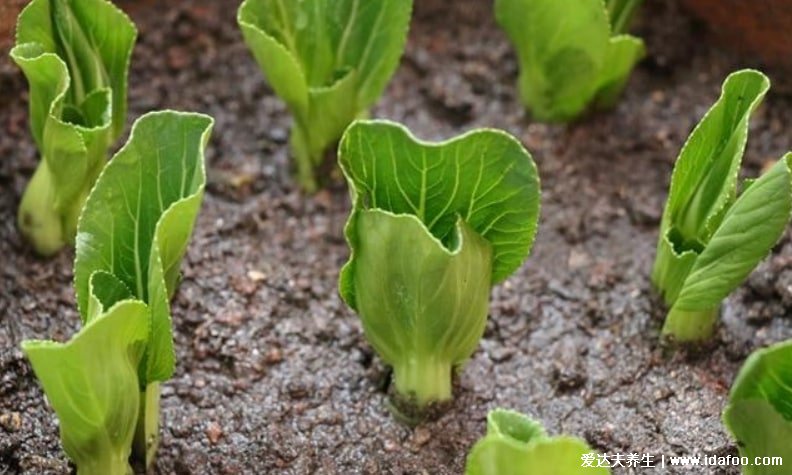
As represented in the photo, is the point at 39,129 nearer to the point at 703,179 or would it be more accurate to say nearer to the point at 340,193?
the point at 340,193

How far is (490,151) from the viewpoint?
1.04 m

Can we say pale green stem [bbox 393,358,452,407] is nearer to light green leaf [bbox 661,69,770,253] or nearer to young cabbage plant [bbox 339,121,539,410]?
young cabbage plant [bbox 339,121,539,410]

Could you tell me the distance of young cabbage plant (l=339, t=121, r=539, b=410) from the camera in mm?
1032

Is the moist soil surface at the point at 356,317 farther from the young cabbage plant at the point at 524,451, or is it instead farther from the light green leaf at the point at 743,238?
the young cabbage plant at the point at 524,451

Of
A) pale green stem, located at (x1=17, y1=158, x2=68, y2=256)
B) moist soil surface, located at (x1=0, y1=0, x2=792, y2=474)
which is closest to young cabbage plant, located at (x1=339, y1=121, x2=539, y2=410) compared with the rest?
moist soil surface, located at (x1=0, y1=0, x2=792, y2=474)

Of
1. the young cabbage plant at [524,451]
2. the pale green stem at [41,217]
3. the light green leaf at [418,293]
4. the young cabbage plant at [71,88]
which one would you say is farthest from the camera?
the pale green stem at [41,217]

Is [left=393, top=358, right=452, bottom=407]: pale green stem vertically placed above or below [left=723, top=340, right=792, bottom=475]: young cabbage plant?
below

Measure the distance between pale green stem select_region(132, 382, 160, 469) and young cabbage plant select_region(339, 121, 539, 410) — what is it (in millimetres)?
189

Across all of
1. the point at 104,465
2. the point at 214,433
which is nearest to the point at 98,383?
Answer: the point at 104,465

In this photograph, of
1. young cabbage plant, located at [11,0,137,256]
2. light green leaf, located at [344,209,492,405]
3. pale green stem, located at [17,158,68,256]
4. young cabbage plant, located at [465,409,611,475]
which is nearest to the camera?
young cabbage plant, located at [465,409,611,475]

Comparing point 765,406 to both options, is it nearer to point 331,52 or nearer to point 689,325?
point 689,325

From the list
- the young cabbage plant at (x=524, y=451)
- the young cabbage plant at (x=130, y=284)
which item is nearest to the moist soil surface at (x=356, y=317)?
the young cabbage plant at (x=130, y=284)

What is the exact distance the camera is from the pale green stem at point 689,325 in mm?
1227

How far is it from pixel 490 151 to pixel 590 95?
0.44m
